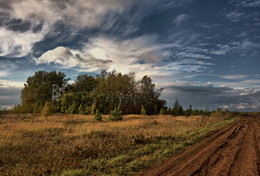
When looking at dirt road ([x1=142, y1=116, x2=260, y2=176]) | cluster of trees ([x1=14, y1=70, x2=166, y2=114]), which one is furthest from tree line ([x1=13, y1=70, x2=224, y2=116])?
dirt road ([x1=142, y1=116, x2=260, y2=176])

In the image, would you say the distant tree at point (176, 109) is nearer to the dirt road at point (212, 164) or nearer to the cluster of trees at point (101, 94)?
the cluster of trees at point (101, 94)

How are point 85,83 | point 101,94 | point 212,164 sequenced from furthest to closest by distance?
point 85,83 < point 101,94 < point 212,164

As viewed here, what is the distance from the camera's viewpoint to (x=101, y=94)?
62.4 m

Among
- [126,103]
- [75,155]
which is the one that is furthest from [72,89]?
[75,155]

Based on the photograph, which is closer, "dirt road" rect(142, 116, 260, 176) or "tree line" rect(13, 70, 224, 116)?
"dirt road" rect(142, 116, 260, 176)

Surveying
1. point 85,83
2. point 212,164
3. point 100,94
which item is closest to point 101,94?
point 100,94

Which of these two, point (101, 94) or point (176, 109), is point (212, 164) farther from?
point (176, 109)

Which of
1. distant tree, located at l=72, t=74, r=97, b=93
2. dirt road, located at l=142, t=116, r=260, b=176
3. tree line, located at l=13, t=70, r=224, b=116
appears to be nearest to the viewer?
dirt road, located at l=142, t=116, r=260, b=176

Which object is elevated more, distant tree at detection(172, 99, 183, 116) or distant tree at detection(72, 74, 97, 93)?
distant tree at detection(72, 74, 97, 93)

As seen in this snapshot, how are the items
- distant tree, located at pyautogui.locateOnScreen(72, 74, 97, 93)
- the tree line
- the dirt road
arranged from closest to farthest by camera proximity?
the dirt road < the tree line < distant tree, located at pyautogui.locateOnScreen(72, 74, 97, 93)

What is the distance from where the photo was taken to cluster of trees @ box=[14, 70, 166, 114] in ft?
204

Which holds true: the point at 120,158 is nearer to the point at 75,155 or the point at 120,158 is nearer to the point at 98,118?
the point at 75,155

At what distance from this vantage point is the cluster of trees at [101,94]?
6203 cm

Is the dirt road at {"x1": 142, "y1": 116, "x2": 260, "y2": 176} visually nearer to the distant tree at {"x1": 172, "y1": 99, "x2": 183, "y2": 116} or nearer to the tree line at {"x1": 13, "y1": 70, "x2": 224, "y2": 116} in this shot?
the tree line at {"x1": 13, "y1": 70, "x2": 224, "y2": 116}
